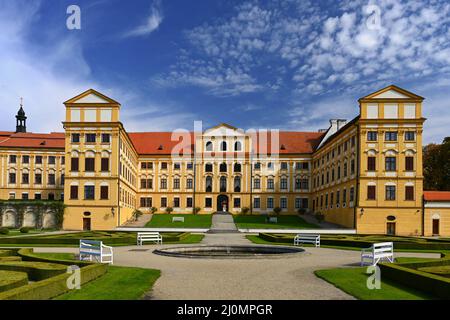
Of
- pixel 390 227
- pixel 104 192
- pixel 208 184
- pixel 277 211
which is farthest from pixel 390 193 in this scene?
pixel 104 192

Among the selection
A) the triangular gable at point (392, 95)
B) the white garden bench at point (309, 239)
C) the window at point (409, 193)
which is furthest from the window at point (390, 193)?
the white garden bench at point (309, 239)

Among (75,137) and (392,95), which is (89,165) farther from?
(392,95)

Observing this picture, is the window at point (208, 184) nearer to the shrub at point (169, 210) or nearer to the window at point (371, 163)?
the shrub at point (169, 210)

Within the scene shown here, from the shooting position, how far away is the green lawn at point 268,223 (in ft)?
160

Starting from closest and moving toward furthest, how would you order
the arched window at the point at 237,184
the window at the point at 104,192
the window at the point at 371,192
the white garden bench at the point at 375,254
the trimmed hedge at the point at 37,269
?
1. the trimmed hedge at the point at 37,269
2. the white garden bench at the point at 375,254
3. the window at the point at 371,192
4. the window at the point at 104,192
5. the arched window at the point at 237,184

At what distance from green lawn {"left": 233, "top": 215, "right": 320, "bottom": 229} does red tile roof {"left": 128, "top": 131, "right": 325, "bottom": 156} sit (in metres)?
10.1

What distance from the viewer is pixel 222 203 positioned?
213ft

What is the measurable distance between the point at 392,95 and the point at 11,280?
40059mm

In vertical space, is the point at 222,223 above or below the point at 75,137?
below

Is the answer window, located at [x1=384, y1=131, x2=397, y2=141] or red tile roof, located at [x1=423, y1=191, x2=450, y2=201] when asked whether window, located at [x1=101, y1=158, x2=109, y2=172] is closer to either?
window, located at [x1=384, y1=131, x2=397, y2=141]

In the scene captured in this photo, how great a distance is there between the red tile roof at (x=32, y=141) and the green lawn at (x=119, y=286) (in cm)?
5355
